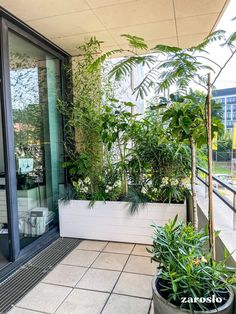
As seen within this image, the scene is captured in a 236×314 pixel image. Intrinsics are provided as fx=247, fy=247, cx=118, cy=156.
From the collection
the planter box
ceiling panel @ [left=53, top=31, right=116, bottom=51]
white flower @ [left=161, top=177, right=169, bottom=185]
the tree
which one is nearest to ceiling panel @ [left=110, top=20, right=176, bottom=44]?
ceiling panel @ [left=53, top=31, right=116, bottom=51]

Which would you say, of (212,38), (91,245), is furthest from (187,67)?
(91,245)

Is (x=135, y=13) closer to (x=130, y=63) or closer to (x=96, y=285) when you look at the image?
(x=130, y=63)

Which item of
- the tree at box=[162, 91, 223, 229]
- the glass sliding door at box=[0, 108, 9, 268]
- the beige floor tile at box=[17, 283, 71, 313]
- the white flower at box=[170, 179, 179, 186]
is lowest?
the beige floor tile at box=[17, 283, 71, 313]

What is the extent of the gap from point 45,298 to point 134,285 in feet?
2.38

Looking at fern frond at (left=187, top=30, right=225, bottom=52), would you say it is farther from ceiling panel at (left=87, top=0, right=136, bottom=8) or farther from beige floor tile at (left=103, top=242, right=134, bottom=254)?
beige floor tile at (left=103, top=242, right=134, bottom=254)

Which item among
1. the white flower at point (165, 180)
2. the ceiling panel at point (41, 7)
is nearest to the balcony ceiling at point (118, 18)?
the ceiling panel at point (41, 7)

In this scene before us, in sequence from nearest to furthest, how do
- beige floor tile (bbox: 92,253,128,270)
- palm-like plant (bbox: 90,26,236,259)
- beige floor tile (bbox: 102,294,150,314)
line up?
palm-like plant (bbox: 90,26,236,259) → beige floor tile (bbox: 102,294,150,314) → beige floor tile (bbox: 92,253,128,270)

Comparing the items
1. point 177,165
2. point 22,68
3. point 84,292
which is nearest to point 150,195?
point 177,165

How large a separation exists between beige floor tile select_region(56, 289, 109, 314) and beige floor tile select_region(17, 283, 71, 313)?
0.06 meters

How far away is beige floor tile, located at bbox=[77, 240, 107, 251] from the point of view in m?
2.84

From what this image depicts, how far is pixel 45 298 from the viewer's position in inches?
76.2

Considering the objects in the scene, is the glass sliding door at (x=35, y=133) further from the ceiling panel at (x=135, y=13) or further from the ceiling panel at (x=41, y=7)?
the ceiling panel at (x=135, y=13)

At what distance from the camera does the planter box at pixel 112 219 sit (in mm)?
2861

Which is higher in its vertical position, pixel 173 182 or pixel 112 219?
pixel 173 182
